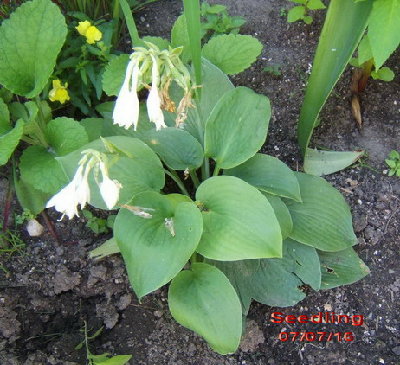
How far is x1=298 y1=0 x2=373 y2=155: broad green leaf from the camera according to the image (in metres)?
1.39

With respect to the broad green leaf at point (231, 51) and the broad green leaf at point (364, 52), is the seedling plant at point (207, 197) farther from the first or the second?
the broad green leaf at point (364, 52)

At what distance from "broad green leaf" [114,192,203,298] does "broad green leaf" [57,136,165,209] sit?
81mm

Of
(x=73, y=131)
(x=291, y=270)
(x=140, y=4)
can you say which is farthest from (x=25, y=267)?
(x=140, y=4)

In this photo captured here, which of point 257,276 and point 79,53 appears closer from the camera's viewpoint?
point 257,276

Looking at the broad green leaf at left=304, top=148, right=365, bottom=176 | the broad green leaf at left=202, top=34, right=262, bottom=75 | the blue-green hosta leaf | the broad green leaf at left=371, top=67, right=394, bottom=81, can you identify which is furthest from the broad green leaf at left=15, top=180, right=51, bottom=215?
the broad green leaf at left=371, top=67, right=394, bottom=81

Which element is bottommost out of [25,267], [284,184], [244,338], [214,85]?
[244,338]

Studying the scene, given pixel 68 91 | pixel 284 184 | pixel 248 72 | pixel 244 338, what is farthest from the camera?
pixel 248 72

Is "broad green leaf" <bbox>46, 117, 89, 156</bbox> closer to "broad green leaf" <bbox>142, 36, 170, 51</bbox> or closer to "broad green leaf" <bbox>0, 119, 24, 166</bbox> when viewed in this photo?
"broad green leaf" <bbox>0, 119, 24, 166</bbox>

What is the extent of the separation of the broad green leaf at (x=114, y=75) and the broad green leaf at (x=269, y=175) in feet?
1.33

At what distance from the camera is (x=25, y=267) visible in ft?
5.34

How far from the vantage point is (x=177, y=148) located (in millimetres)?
1509

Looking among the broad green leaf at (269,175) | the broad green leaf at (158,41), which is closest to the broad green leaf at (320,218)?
the broad green leaf at (269,175)

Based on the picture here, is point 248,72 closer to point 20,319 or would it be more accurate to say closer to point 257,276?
point 257,276

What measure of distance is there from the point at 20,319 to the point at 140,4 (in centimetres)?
114
